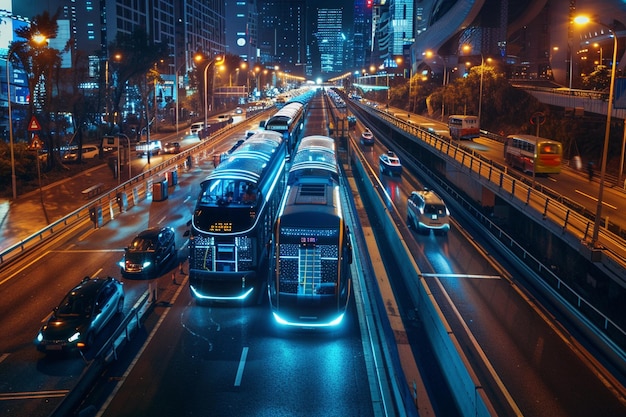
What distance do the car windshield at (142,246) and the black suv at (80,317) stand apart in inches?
180

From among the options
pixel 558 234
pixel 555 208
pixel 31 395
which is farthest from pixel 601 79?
pixel 31 395

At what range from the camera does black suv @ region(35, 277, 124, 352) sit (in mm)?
15773

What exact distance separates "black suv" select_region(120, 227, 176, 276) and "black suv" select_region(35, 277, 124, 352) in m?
4.24

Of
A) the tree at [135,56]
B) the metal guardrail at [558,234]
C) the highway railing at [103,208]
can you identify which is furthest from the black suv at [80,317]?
the tree at [135,56]

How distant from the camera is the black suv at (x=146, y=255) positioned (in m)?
22.7

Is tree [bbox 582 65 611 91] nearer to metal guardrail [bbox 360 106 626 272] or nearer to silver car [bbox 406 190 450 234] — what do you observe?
metal guardrail [bbox 360 106 626 272]

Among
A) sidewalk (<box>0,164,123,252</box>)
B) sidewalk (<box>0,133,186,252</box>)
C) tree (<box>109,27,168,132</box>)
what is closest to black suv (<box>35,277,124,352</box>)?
sidewalk (<box>0,164,123,252</box>)

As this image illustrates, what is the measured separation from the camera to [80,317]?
1644 centimetres

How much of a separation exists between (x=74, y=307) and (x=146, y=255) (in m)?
6.13

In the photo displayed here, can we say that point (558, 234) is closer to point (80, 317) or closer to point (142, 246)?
point (142, 246)

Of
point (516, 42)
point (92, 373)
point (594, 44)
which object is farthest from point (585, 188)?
point (516, 42)

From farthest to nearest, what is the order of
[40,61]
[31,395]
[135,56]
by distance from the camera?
[135,56]
[40,61]
[31,395]

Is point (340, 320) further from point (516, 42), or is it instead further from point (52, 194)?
point (516, 42)

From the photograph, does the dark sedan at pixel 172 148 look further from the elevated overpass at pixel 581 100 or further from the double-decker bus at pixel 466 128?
the elevated overpass at pixel 581 100
